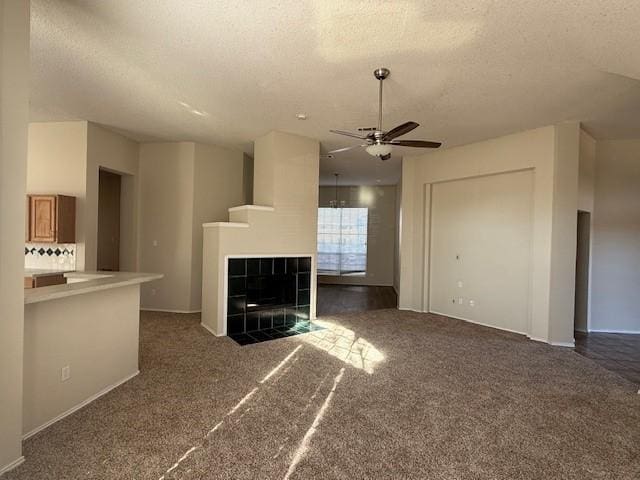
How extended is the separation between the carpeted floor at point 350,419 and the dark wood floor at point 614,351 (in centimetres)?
23

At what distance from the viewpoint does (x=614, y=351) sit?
4.41 m

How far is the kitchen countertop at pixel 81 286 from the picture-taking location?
2.14 m

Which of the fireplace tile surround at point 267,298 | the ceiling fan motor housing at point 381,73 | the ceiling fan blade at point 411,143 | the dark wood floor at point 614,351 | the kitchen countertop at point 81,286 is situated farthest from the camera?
the fireplace tile surround at point 267,298

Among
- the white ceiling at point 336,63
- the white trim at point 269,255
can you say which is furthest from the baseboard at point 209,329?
the white ceiling at point 336,63

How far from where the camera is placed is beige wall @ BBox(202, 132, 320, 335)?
4.70m

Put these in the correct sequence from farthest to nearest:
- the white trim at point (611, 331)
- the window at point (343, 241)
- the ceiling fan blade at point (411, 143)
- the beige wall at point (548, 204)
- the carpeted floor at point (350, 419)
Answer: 1. the window at point (343, 241)
2. the white trim at point (611, 331)
3. the beige wall at point (548, 204)
4. the ceiling fan blade at point (411, 143)
5. the carpeted floor at point (350, 419)


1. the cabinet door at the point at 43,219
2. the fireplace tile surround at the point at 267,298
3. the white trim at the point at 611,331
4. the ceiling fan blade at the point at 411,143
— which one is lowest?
the white trim at the point at 611,331

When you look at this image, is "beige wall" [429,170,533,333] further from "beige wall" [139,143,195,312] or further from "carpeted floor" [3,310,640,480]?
"beige wall" [139,143,195,312]

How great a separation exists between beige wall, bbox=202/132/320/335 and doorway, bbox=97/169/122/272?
2931 mm

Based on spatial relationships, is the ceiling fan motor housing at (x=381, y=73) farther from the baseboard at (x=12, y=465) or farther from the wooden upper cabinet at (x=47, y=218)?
the wooden upper cabinet at (x=47, y=218)

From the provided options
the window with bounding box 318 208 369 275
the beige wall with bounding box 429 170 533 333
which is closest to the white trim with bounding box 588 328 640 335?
the beige wall with bounding box 429 170 533 333

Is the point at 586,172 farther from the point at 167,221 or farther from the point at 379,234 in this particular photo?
the point at 167,221

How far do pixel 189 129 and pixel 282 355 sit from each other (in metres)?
3.76

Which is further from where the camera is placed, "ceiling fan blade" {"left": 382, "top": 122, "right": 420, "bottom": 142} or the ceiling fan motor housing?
the ceiling fan motor housing
